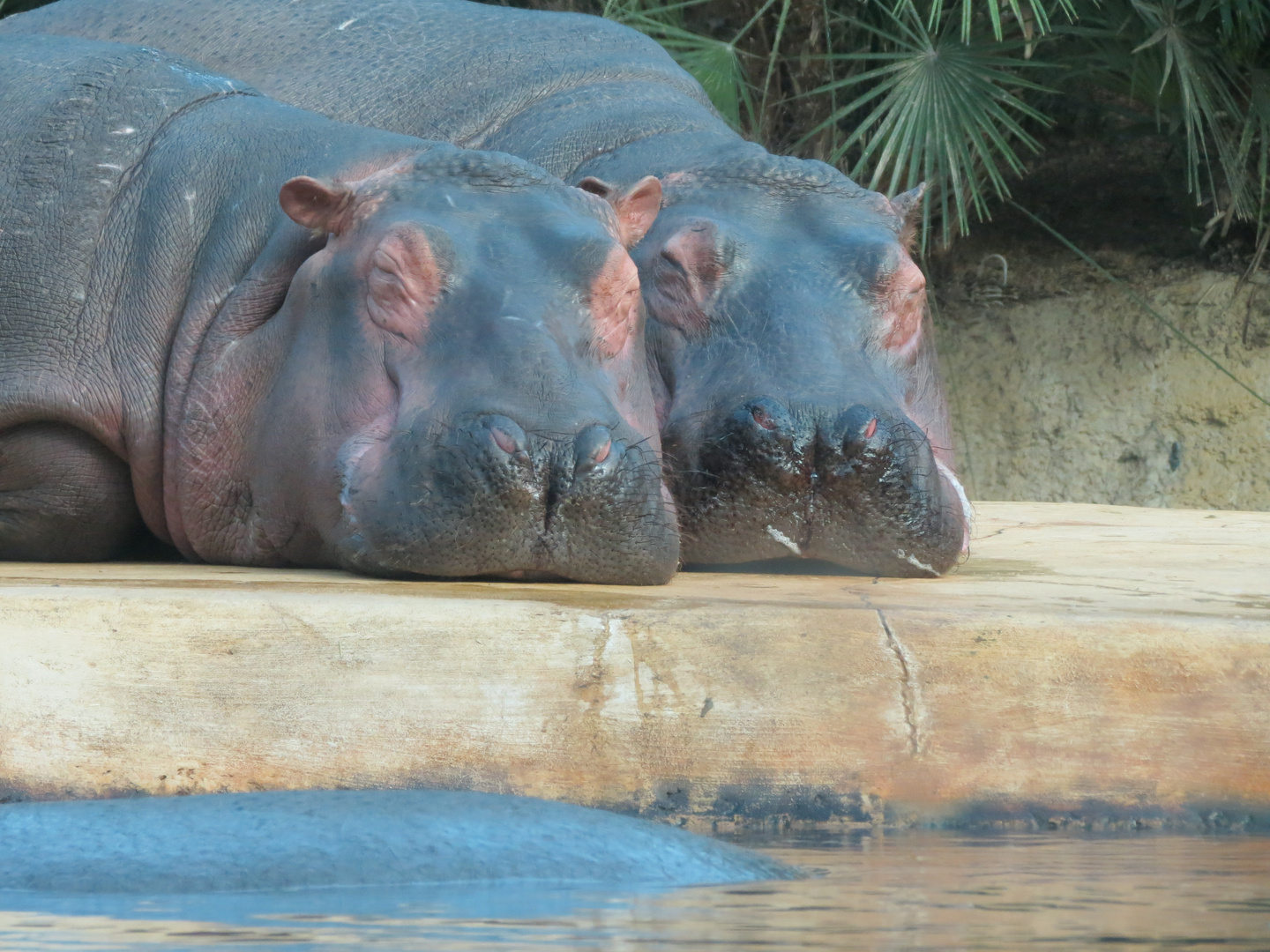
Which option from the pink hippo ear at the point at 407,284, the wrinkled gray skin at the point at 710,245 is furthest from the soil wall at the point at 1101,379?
the pink hippo ear at the point at 407,284

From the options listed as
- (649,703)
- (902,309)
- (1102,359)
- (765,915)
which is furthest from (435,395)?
(1102,359)

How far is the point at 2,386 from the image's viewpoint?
12.0 ft

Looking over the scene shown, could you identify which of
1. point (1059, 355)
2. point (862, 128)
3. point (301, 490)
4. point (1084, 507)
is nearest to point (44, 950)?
point (301, 490)

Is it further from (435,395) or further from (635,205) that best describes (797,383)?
(435,395)

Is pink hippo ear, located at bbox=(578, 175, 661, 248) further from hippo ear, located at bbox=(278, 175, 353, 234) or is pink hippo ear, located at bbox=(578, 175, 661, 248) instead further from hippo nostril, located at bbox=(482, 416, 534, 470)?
hippo nostril, located at bbox=(482, 416, 534, 470)

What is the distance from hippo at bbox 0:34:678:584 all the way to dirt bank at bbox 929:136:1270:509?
6052 millimetres

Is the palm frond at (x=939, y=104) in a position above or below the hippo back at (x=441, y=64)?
below

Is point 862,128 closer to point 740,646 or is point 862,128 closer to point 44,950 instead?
point 740,646

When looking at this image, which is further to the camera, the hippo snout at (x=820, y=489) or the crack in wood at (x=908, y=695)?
the hippo snout at (x=820, y=489)

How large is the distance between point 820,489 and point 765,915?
1794 mm

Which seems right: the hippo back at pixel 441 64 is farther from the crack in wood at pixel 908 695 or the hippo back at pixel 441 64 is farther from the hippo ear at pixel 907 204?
the crack in wood at pixel 908 695

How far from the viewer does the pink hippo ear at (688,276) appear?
13.1 ft

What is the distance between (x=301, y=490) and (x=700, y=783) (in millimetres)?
1219

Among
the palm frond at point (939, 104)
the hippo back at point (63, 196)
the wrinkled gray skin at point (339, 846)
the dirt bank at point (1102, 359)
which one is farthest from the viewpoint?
the dirt bank at point (1102, 359)
